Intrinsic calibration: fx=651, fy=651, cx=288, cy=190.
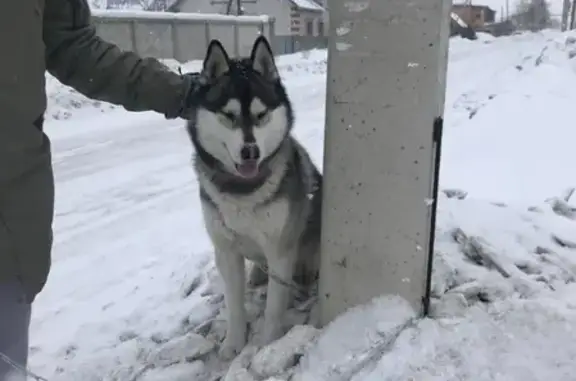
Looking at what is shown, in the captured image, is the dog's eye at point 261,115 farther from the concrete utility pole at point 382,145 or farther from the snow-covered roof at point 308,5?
the snow-covered roof at point 308,5

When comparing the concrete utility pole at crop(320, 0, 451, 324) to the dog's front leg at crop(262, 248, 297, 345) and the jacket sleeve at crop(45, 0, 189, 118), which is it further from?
the jacket sleeve at crop(45, 0, 189, 118)

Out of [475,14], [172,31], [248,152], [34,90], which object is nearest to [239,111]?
[248,152]

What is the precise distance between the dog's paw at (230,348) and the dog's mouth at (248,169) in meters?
0.82

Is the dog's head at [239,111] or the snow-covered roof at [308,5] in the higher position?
the snow-covered roof at [308,5]

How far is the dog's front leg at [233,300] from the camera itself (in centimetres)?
298

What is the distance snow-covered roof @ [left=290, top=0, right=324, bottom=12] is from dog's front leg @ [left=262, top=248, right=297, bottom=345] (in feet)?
111

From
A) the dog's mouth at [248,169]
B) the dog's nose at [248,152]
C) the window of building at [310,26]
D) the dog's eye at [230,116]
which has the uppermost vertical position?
the window of building at [310,26]

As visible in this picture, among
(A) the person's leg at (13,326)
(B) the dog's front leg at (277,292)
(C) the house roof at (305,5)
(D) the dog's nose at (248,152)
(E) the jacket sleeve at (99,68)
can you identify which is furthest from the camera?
(C) the house roof at (305,5)

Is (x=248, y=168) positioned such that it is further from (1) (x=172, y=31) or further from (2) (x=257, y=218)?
(1) (x=172, y=31)

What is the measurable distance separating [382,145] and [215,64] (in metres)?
0.81

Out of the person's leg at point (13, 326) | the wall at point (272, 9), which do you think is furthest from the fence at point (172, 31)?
the wall at point (272, 9)

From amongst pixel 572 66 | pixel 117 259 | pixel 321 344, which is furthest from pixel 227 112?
pixel 572 66

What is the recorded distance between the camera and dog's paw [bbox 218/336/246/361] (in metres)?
2.97

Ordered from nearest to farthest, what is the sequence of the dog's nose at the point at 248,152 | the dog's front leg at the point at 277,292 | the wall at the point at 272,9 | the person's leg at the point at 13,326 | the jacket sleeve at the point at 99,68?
1. the person's leg at the point at 13,326
2. the jacket sleeve at the point at 99,68
3. the dog's nose at the point at 248,152
4. the dog's front leg at the point at 277,292
5. the wall at the point at 272,9
